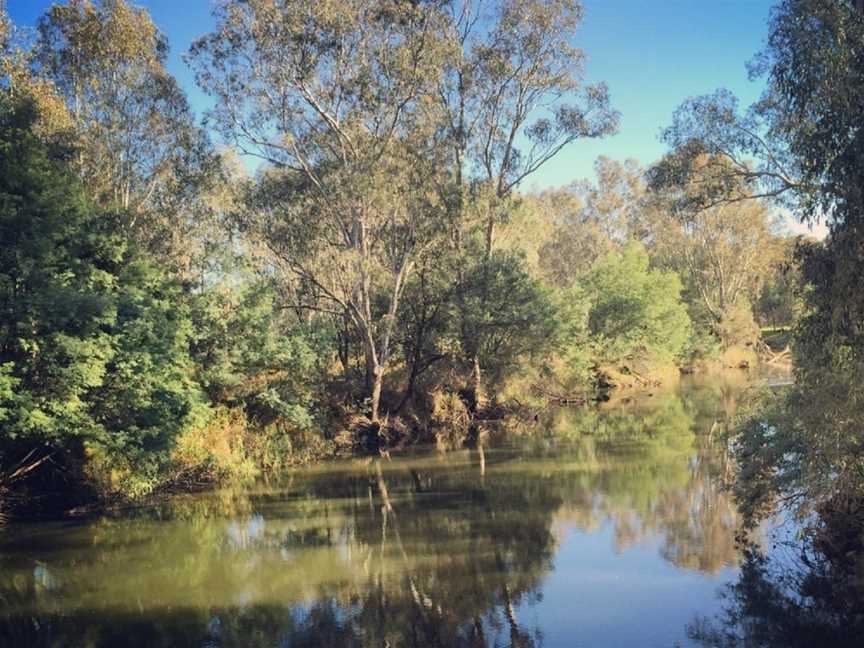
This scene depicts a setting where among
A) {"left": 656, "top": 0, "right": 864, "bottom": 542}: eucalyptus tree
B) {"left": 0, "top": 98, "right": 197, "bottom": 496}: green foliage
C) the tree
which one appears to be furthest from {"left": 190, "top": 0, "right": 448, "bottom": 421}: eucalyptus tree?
the tree

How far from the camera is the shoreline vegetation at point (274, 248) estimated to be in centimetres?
1441

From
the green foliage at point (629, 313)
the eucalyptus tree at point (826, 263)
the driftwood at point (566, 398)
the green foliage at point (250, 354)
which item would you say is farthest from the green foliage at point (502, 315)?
the eucalyptus tree at point (826, 263)

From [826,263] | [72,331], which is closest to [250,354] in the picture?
[72,331]

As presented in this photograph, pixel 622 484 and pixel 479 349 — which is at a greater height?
pixel 479 349

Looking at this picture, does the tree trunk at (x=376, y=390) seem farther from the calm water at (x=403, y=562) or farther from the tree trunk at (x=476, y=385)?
the tree trunk at (x=476, y=385)

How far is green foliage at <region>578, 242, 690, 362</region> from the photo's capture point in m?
39.2

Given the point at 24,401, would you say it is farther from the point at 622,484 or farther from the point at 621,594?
the point at 622,484

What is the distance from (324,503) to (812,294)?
11.0 m

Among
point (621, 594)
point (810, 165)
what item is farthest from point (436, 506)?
point (810, 165)

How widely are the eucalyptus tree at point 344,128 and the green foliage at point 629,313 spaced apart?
17061 mm

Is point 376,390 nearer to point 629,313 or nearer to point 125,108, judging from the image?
point 125,108

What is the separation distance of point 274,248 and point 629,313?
22311 mm

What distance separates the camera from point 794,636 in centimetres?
816

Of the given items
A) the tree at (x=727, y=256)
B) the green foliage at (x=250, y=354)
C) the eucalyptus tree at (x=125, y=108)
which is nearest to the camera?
the green foliage at (x=250, y=354)
